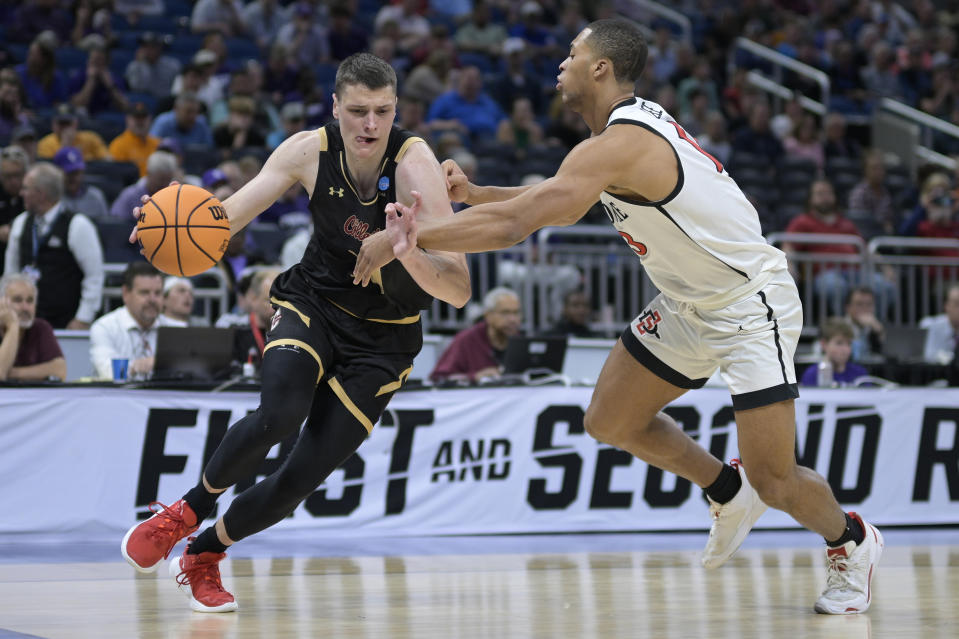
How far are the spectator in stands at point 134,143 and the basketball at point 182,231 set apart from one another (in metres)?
7.56

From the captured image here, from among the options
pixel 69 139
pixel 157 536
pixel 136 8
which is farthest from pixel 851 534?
pixel 136 8

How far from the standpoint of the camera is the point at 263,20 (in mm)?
15148

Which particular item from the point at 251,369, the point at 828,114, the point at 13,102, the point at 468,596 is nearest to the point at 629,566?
the point at 468,596

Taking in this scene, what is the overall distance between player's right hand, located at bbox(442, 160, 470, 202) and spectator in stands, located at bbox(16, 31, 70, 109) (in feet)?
29.9

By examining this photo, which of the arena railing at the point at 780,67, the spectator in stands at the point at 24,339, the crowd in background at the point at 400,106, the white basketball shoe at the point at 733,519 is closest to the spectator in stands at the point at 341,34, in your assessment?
the crowd in background at the point at 400,106

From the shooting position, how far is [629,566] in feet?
22.5

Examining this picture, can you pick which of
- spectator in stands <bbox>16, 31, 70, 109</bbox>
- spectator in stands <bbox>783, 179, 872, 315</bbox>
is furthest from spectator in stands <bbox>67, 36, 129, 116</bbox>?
spectator in stands <bbox>783, 179, 872, 315</bbox>

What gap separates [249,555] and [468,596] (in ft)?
6.81

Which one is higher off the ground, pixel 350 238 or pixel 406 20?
pixel 406 20

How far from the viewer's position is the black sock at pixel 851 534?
520cm

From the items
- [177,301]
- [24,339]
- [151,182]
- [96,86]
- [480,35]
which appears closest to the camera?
[24,339]

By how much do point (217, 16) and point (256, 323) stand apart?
23.4ft

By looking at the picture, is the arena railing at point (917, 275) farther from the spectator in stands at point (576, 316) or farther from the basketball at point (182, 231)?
the basketball at point (182, 231)

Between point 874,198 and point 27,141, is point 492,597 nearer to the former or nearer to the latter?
point 27,141
